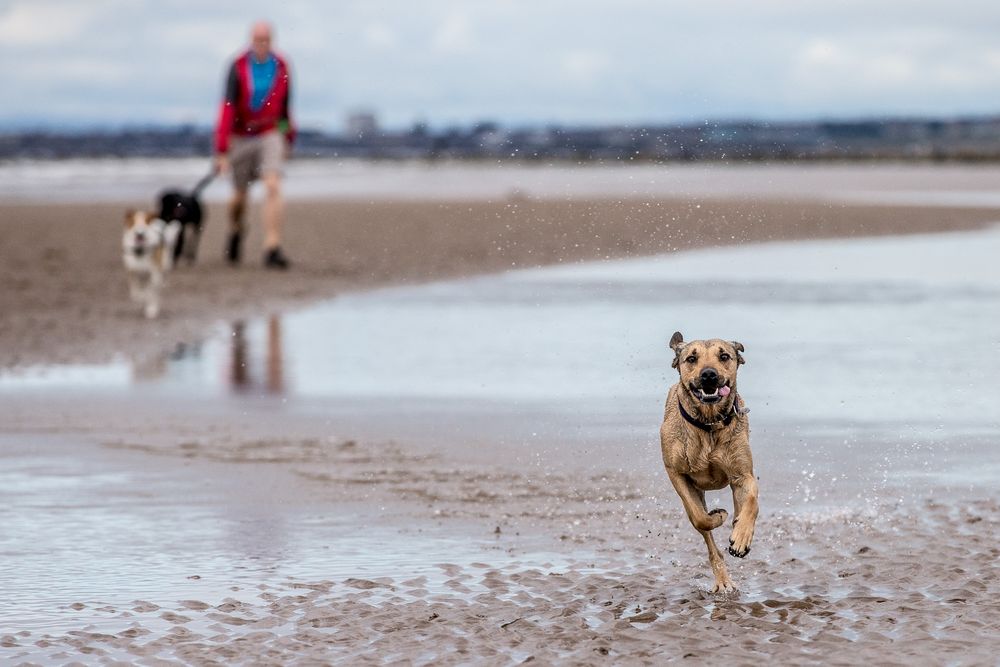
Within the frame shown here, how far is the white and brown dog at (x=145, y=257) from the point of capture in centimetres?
1449

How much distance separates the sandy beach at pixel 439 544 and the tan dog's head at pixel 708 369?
0.66 metres

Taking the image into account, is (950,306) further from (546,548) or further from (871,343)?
(546,548)

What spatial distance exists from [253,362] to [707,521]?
6.11m

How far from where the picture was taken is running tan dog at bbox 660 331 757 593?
224 inches

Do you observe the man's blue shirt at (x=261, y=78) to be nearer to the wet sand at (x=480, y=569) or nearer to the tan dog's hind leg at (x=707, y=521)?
the wet sand at (x=480, y=569)

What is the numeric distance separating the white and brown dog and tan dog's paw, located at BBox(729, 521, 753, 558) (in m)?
9.31

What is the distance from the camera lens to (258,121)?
16688mm

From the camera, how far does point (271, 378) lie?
34.9 ft

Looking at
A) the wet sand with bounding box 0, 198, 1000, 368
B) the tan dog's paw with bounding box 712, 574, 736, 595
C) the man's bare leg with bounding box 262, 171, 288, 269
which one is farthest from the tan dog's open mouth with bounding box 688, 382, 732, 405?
the man's bare leg with bounding box 262, 171, 288, 269

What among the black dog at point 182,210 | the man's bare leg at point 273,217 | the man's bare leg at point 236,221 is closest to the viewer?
the man's bare leg at point 273,217

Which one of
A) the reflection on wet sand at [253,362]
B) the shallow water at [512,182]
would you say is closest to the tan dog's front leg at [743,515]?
the reflection on wet sand at [253,362]

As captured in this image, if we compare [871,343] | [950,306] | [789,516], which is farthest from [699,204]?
[789,516]

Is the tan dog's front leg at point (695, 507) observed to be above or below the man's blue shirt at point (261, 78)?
below

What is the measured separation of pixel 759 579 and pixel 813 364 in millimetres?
5227
